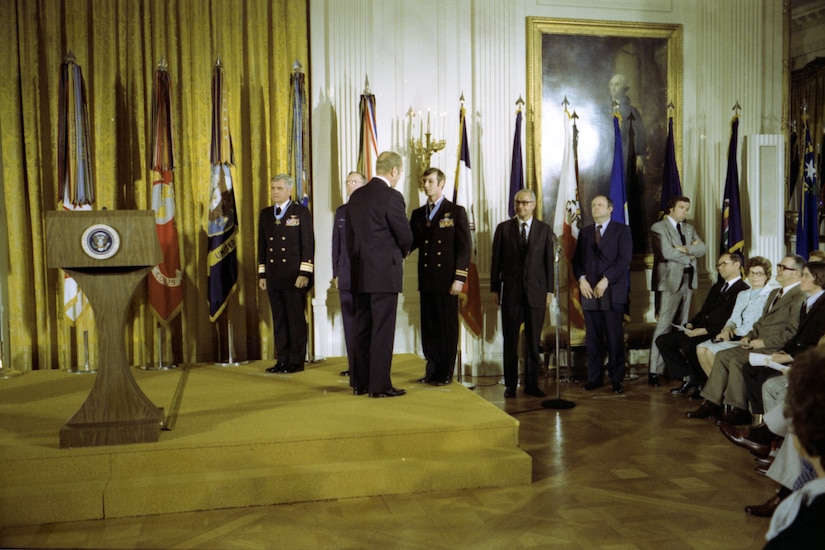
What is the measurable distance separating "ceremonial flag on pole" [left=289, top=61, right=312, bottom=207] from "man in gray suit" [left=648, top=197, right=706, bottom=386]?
3194 millimetres

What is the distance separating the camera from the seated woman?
216 inches

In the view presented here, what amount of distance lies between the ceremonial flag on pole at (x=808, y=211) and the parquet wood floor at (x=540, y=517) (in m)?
3.88

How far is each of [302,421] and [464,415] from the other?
3.00 feet

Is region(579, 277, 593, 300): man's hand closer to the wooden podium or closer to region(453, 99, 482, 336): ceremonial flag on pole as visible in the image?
region(453, 99, 482, 336): ceremonial flag on pole

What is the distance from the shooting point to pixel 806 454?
1580 millimetres

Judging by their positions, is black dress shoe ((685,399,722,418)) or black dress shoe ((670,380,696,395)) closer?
black dress shoe ((685,399,722,418))

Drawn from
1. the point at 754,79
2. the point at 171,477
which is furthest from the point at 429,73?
the point at 171,477

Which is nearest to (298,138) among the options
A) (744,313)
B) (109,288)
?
(109,288)

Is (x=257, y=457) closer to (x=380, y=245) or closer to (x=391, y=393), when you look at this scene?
(x=391, y=393)

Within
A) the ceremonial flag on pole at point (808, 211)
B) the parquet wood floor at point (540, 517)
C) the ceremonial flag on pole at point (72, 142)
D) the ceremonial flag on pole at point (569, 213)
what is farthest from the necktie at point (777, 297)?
the ceremonial flag on pole at point (72, 142)

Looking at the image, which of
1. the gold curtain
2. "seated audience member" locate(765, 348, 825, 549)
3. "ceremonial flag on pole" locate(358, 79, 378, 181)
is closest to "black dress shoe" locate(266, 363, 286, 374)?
the gold curtain

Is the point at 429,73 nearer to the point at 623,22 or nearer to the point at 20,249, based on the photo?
the point at 623,22

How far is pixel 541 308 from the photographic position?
6.18 meters

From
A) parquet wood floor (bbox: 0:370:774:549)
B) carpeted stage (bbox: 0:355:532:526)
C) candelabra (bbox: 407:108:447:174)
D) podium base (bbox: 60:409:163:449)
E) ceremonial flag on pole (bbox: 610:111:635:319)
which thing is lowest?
parquet wood floor (bbox: 0:370:774:549)
